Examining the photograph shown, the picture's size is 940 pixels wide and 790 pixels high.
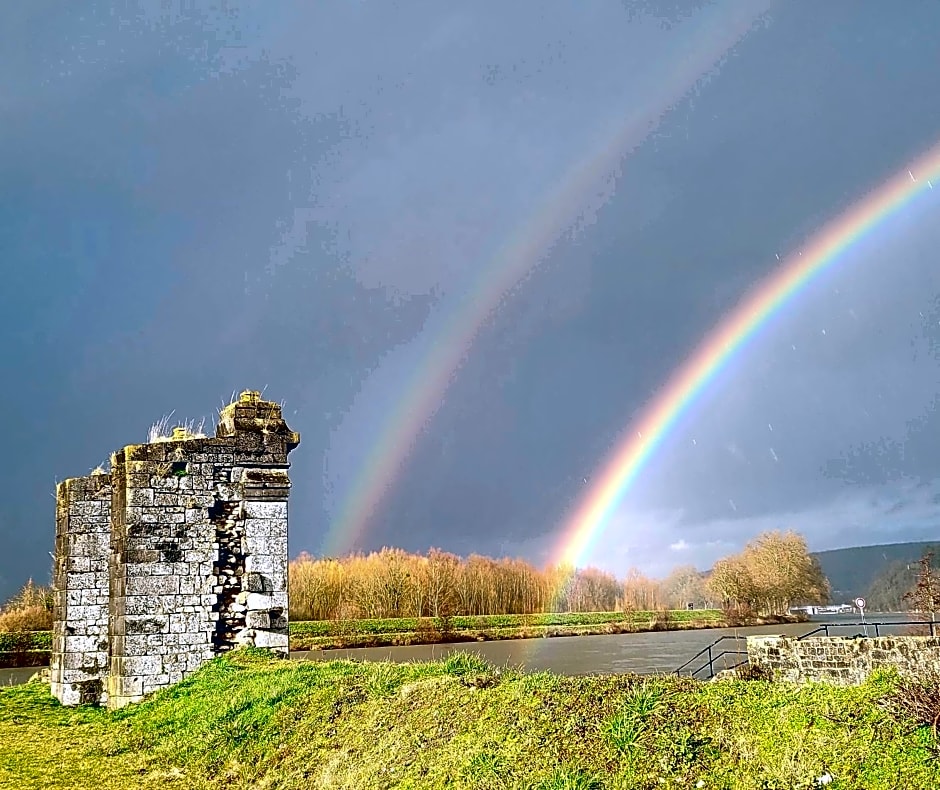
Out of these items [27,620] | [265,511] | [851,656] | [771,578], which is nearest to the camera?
[265,511]

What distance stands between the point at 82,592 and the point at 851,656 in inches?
473

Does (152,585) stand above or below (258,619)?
above

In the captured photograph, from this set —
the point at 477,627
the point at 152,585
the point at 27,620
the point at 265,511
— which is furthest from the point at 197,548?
the point at 477,627

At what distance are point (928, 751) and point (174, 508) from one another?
33.1ft

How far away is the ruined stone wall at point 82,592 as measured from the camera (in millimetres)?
13969

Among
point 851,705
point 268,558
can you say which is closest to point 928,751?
point 851,705

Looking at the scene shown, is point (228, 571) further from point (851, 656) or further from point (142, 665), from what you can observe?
point (851, 656)

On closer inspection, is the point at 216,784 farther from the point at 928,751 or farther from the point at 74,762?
the point at 928,751

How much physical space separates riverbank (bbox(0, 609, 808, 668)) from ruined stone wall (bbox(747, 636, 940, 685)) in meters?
25.6

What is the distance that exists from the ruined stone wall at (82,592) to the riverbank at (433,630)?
1744 centimetres

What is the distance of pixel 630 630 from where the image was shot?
58.3m

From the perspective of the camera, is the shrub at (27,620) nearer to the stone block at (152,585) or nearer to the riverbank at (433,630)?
the riverbank at (433,630)

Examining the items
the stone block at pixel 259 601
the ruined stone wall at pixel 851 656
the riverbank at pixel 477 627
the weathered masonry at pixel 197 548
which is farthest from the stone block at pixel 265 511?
the riverbank at pixel 477 627

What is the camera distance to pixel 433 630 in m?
44.7
